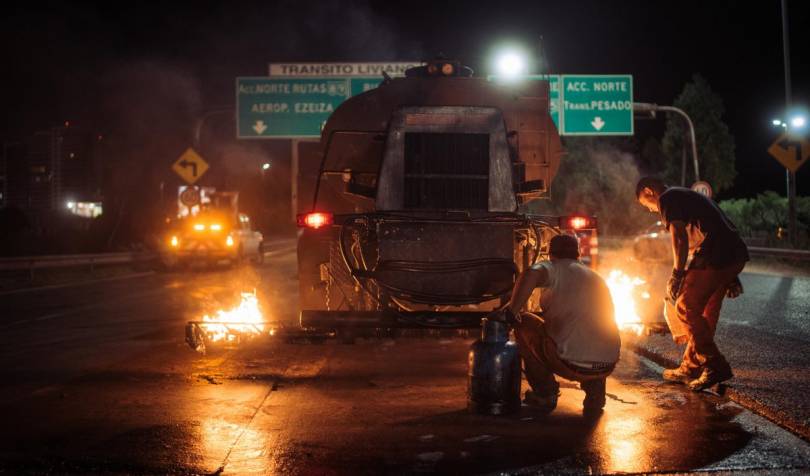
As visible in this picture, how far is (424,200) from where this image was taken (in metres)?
7.95

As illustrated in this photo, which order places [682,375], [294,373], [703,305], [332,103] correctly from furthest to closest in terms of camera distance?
[332,103] < [294,373] < [682,375] < [703,305]

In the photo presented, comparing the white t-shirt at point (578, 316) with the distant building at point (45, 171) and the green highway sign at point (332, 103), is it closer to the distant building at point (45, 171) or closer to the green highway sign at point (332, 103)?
the green highway sign at point (332, 103)

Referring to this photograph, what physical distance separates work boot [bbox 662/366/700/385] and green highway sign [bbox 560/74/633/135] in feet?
62.7

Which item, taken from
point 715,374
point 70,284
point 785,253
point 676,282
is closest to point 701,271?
point 676,282

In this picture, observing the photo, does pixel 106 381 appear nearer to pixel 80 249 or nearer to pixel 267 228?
pixel 80 249

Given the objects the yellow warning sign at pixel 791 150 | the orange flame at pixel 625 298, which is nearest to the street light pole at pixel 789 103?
the yellow warning sign at pixel 791 150

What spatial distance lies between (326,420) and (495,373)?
1238 mm

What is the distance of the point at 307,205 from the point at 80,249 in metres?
20.1

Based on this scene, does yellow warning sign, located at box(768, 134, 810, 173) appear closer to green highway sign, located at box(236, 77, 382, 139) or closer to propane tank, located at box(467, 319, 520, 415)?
green highway sign, located at box(236, 77, 382, 139)

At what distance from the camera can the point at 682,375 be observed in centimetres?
682

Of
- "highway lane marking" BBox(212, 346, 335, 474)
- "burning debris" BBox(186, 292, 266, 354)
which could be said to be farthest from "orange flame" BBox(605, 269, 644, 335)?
"burning debris" BBox(186, 292, 266, 354)

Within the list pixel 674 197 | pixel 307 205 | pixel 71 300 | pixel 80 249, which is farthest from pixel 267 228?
pixel 674 197

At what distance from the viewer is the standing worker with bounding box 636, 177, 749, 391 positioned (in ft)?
21.2

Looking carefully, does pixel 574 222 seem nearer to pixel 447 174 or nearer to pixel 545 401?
pixel 447 174
